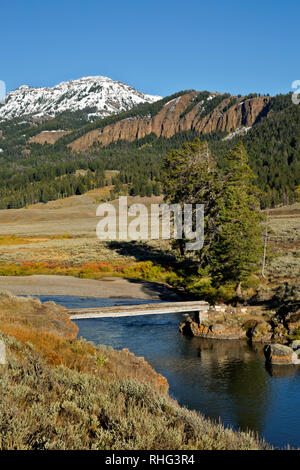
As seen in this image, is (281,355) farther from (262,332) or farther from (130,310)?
(130,310)

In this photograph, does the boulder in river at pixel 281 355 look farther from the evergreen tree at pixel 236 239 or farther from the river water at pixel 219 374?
the evergreen tree at pixel 236 239

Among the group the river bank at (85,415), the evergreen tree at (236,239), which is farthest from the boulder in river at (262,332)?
the river bank at (85,415)

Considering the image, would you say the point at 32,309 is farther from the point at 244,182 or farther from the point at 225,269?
the point at 244,182

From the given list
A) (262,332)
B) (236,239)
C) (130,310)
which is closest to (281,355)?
(262,332)

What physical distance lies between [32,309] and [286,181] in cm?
11729

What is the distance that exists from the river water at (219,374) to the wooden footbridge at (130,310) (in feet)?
3.97

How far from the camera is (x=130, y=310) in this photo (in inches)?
1195

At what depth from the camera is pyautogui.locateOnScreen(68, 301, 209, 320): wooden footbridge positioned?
1147 inches

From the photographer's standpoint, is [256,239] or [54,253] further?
[54,253]

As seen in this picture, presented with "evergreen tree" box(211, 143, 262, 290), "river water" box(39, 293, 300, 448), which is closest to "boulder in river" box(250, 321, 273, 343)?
"river water" box(39, 293, 300, 448)

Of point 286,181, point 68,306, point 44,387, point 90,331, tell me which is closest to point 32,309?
point 90,331

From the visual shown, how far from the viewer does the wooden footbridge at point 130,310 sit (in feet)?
95.6

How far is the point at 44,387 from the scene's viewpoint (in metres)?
9.95

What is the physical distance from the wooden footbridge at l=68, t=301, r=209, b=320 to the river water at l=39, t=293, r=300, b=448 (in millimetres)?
1211
